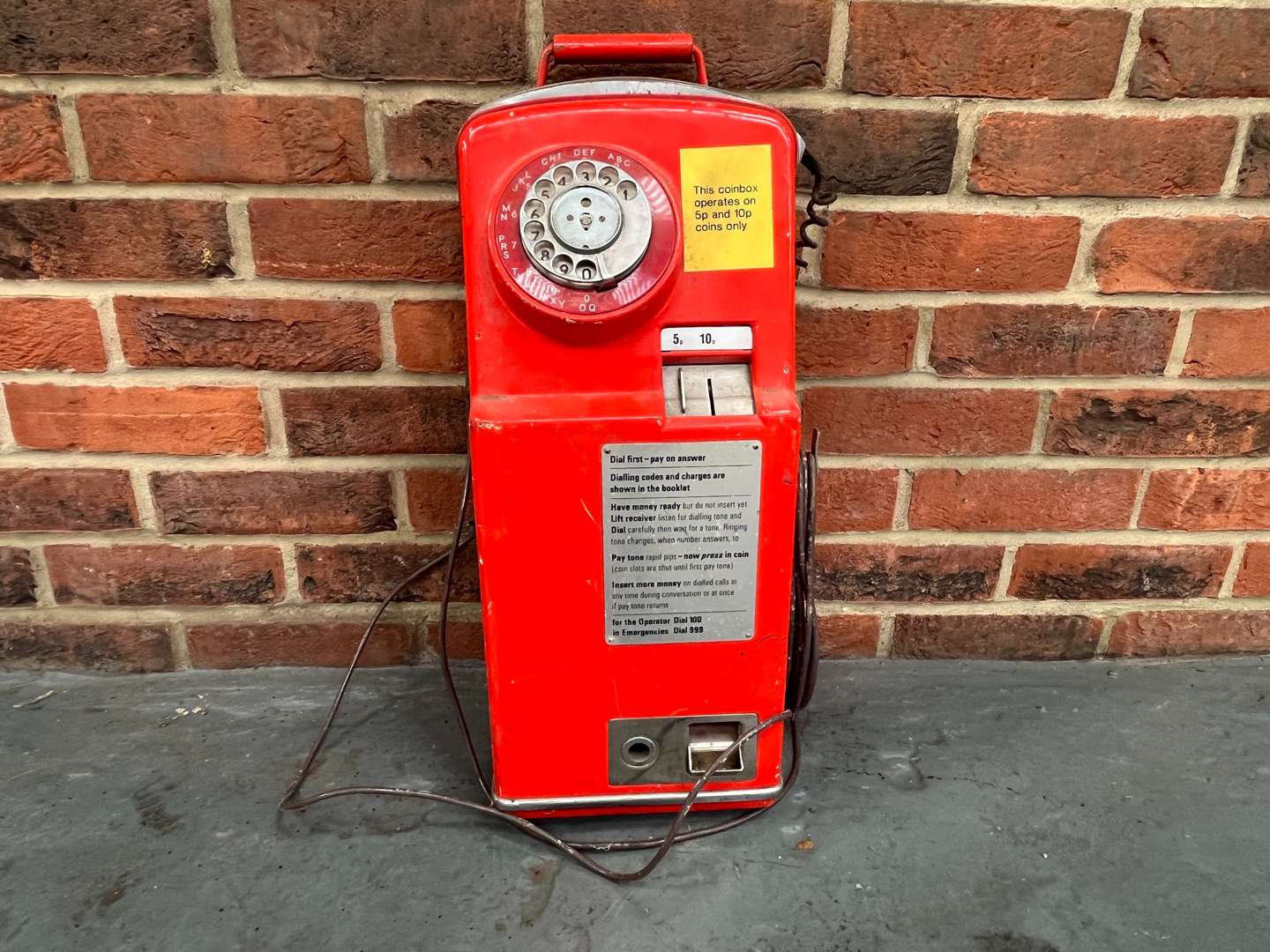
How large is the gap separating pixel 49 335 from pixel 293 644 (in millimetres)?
425

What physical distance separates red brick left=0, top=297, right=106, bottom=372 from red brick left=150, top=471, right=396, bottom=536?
0.48ft

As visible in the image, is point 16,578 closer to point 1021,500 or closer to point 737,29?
point 737,29

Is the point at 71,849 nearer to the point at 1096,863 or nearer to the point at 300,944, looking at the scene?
the point at 300,944

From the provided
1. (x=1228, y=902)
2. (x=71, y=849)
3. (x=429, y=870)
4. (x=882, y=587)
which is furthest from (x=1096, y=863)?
(x=71, y=849)

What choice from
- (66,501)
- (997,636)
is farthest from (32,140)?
(997,636)

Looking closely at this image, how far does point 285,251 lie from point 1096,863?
97cm

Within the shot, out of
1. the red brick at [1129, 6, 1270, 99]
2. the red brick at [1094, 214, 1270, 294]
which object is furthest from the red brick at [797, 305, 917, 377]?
the red brick at [1129, 6, 1270, 99]

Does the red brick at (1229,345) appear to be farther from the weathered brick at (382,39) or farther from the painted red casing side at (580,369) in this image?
the weathered brick at (382,39)

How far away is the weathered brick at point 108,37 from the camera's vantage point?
0.84 metres

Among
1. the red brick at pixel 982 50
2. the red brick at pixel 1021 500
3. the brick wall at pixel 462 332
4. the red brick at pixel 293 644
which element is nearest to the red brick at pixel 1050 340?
the brick wall at pixel 462 332

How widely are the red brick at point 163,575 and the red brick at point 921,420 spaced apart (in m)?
0.65

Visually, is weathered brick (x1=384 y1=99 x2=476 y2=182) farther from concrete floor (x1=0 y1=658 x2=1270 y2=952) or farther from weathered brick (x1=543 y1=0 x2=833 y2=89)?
concrete floor (x1=0 y1=658 x2=1270 y2=952)

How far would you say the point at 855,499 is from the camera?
3.32 feet

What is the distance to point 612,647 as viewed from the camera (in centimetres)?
75
